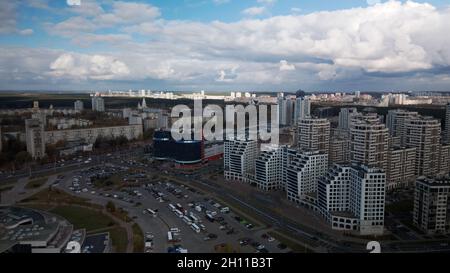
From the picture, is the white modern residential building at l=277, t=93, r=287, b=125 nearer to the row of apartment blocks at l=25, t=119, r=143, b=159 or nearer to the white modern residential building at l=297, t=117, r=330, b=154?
the row of apartment blocks at l=25, t=119, r=143, b=159

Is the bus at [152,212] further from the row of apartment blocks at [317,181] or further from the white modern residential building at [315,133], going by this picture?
the white modern residential building at [315,133]

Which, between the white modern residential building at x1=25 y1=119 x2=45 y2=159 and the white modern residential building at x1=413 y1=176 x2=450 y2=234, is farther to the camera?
the white modern residential building at x1=25 y1=119 x2=45 y2=159

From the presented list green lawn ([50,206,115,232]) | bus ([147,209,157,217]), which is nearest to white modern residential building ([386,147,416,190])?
bus ([147,209,157,217])

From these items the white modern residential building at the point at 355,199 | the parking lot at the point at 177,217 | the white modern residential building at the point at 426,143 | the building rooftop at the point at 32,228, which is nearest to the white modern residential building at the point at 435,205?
the white modern residential building at the point at 355,199

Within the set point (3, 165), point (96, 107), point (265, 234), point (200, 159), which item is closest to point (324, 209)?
point (265, 234)

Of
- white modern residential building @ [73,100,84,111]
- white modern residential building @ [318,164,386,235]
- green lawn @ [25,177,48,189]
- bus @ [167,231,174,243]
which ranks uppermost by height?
white modern residential building @ [73,100,84,111]
